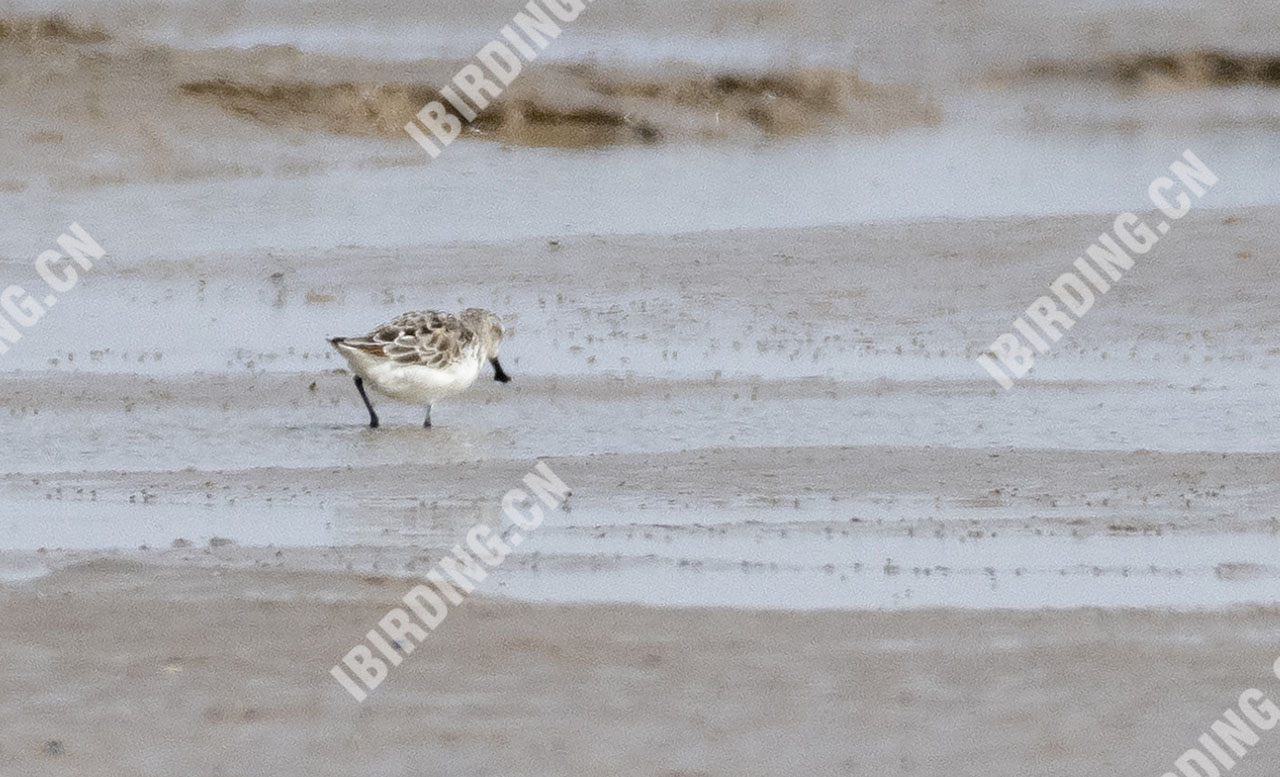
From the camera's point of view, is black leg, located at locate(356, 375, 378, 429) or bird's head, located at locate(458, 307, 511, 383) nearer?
black leg, located at locate(356, 375, 378, 429)

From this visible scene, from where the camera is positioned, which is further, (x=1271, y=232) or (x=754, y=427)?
(x=1271, y=232)

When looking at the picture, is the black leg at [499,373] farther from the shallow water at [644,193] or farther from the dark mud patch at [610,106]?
the dark mud patch at [610,106]

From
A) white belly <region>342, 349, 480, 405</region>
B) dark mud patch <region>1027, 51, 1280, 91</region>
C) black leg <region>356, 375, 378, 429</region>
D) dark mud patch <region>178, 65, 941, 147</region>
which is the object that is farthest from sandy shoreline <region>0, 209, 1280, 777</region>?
dark mud patch <region>1027, 51, 1280, 91</region>

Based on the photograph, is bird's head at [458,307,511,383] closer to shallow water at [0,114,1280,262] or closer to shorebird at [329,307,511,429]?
shorebird at [329,307,511,429]

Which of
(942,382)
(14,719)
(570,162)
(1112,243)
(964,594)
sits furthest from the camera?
(570,162)

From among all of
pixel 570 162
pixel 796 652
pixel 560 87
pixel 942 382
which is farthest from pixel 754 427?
pixel 560 87

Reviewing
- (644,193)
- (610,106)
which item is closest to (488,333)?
(644,193)

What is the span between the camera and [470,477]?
36.7ft

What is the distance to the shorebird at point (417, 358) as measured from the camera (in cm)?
1255

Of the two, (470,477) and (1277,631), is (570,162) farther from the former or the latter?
(1277,631)

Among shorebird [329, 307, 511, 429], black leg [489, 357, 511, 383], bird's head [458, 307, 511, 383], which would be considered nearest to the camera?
shorebird [329, 307, 511, 429]

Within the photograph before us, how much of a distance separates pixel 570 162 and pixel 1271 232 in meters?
7.35

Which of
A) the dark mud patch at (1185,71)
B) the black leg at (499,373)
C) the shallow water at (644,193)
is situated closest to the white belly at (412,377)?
the black leg at (499,373)

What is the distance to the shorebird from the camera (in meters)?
Result: 12.6
